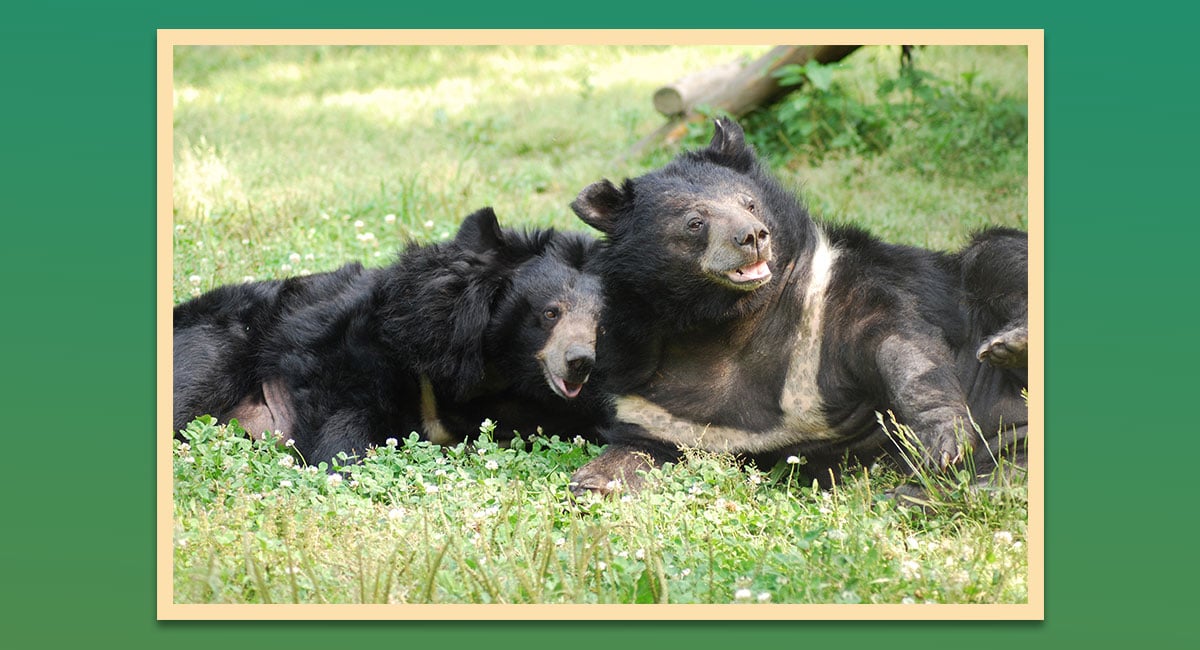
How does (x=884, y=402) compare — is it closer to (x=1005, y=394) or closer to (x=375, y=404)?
(x=1005, y=394)

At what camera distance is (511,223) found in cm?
830

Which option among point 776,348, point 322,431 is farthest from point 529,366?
point 776,348

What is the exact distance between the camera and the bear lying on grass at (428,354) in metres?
6.16

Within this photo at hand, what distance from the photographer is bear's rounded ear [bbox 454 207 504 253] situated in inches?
249

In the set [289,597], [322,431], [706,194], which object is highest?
[706,194]

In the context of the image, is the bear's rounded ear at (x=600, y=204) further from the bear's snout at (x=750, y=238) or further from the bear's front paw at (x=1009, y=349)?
the bear's front paw at (x=1009, y=349)

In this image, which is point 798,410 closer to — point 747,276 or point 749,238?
point 747,276

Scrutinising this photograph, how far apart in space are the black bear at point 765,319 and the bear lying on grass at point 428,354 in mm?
698

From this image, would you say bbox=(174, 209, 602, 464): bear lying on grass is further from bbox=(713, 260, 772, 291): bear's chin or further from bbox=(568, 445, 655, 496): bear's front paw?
bbox=(713, 260, 772, 291): bear's chin

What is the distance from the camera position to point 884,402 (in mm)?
5059

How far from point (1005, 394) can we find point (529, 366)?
2106mm

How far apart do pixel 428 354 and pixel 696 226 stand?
1.63 m

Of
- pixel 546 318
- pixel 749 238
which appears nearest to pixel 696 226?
pixel 749 238

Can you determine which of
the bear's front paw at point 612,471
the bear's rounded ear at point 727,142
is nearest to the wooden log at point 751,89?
the bear's rounded ear at point 727,142
